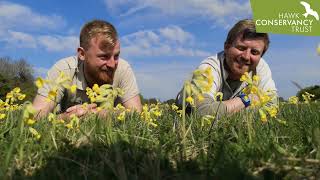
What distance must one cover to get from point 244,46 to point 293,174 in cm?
457

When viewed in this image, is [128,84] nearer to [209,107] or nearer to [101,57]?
[101,57]

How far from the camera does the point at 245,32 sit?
6.71 meters

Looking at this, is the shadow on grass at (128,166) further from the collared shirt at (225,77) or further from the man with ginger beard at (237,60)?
the collared shirt at (225,77)

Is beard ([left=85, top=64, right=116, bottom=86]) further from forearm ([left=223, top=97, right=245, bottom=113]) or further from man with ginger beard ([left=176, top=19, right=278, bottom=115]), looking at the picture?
forearm ([left=223, top=97, right=245, bottom=113])

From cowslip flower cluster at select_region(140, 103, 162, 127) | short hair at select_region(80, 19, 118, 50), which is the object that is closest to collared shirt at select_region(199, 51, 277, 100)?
short hair at select_region(80, 19, 118, 50)

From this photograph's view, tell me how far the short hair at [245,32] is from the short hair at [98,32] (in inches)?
64.2

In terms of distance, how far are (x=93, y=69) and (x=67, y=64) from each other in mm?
588

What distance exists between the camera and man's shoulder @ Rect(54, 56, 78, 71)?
6952 mm

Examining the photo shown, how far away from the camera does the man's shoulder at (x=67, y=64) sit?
6.95 metres

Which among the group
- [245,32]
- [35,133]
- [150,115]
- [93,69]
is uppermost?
[245,32]

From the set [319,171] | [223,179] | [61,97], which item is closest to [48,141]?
[223,179]

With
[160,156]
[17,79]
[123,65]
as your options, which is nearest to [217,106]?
[123,65]

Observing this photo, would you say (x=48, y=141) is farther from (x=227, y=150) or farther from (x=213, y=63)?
(x=213, y=63)

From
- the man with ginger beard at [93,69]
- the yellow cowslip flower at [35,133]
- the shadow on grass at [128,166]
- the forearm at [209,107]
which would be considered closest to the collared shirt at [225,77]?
the forearm at [209,107]
